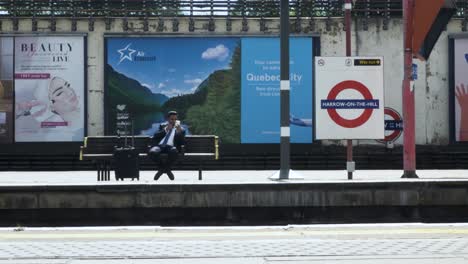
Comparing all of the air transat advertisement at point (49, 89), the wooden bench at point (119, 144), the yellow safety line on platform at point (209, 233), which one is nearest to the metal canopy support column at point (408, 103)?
the yellow safety line on platform at point (209, 233)

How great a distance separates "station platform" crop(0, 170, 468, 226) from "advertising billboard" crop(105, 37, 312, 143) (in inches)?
499

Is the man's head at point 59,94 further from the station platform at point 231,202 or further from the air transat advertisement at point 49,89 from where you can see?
the station platform at point 231,202

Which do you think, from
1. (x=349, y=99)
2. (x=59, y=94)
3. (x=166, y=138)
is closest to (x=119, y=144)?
(x=166, y=138)

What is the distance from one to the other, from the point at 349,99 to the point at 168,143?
417 centimetres

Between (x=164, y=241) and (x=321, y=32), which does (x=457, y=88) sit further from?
(x=164, y=241)

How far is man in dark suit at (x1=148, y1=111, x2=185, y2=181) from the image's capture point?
1305 centimetres

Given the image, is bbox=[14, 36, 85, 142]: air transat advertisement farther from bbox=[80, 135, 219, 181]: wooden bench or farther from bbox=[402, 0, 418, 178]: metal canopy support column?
bbox=[402, 0, 418, 178]: metal canopy support column

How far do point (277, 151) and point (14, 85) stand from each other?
9.82 meters

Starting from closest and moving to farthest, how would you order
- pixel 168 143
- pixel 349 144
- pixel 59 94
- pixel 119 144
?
1. pixel 349 144
2. pixel 119 144
3. pixel 168 143
4. pixel 59 94

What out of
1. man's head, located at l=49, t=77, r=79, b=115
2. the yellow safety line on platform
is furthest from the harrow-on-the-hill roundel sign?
man's head, located at l=49, t=77, r=79, b=115

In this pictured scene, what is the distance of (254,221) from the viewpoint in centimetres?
952

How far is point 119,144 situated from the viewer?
13.2 meters

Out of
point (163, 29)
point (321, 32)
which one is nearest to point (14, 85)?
point (163, 29)

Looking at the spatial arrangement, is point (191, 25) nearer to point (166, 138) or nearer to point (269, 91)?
point (269, 91)
